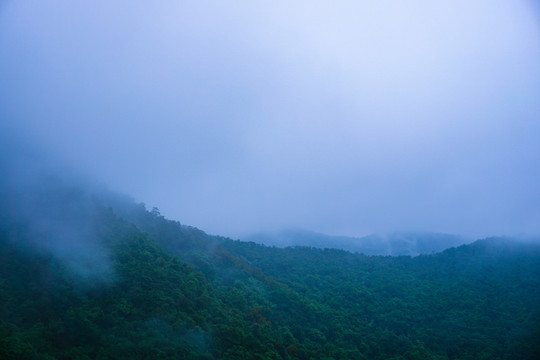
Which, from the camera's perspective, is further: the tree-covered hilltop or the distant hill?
the distant hill

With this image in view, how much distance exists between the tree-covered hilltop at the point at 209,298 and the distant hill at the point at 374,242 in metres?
35.9

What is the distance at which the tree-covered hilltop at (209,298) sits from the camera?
24062 millimetres

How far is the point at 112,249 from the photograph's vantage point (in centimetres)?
3288

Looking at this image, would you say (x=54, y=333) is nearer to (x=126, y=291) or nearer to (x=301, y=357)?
(x=126, y=291)

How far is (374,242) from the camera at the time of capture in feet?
328

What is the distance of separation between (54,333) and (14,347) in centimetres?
387

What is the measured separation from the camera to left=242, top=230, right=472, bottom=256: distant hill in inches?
3698

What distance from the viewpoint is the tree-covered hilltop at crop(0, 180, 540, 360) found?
24.1 m

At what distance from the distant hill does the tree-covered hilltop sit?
35.9m

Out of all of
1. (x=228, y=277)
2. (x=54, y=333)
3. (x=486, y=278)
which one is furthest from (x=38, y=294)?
(x=486, y=278)

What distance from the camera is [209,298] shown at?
31703 mm

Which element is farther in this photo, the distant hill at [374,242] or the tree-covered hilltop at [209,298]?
the distant hill at [374,242]

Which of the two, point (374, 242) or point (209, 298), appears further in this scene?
point (374, 242)

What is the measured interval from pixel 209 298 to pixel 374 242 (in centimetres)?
7722
